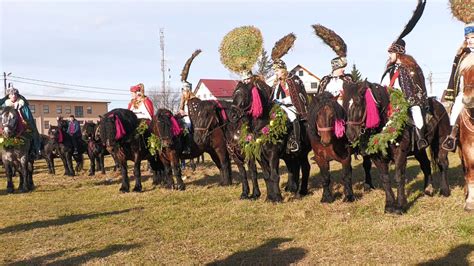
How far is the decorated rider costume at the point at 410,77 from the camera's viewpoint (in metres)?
7.49

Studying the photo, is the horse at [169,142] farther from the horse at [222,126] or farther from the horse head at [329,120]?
the horse head at [329,120]

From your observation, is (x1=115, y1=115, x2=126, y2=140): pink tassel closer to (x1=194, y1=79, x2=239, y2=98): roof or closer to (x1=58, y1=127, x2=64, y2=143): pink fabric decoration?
(x1=58, y1=127, x2=64, y2=143): pink fabric decoration

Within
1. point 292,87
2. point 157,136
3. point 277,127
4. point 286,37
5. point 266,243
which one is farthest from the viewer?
point 157,136

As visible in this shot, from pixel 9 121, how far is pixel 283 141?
784cm

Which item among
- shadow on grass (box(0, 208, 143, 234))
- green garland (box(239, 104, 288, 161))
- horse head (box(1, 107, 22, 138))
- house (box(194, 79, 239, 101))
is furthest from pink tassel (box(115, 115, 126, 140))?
house (box(194, 79, 239, 101))

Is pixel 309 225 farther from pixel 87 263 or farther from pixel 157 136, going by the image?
pixel 157 136

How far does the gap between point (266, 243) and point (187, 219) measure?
2350mm

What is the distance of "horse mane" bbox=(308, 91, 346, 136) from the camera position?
8.05 m

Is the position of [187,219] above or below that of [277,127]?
below

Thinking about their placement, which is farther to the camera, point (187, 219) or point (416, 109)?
point (187, 219)

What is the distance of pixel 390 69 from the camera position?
315 inches

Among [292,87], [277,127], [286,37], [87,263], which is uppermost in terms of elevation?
[286,37]

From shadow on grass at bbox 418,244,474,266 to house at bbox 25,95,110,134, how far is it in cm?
6640

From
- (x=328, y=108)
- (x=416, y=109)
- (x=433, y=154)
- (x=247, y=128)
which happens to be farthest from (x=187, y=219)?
(x=433, y=154)
